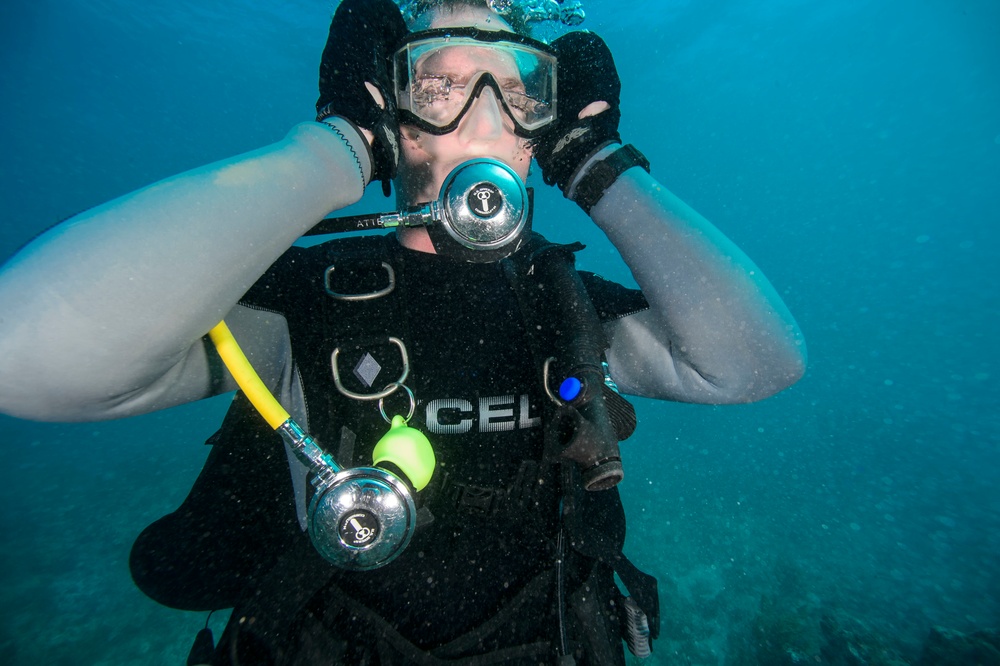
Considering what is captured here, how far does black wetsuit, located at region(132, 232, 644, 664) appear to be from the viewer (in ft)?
5.47

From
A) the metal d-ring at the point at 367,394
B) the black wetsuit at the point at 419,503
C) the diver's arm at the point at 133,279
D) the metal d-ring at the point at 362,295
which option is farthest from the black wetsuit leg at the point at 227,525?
the diver's arm at the point at 133,279

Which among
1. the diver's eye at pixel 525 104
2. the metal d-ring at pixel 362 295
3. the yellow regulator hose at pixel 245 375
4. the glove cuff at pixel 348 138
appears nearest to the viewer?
the yellow regulator hose at pixel 245 375

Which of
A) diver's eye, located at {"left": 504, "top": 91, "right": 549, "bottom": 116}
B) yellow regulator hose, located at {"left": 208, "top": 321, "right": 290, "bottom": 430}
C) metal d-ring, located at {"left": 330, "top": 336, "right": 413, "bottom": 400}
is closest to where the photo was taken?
yellow regulator hose, located at {"left": 208, "top": 321, "right": 290, "bottom": 430}

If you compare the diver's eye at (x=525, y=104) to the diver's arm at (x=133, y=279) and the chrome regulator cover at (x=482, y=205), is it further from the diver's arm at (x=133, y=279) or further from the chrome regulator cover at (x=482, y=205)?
the diver's arm at (x=133, y=279)

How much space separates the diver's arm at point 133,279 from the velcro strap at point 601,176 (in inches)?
48.0

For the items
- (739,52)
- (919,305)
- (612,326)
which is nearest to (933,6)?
(739,52)

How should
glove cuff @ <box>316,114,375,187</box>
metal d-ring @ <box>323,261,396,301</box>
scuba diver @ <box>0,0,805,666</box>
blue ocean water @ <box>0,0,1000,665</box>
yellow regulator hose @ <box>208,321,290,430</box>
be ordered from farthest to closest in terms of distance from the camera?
blue ocean water @ <box>0,0,1000,665</box> < metal d-ring @ <box>323,261,396,301</box> < glove cuff @ <box>316,114,375,187</box> < scuba diver @ <box>0,0,805,666</box> < yellow regulator hose @ <box>208,321,290,430</box>

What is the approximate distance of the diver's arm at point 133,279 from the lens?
883 mm

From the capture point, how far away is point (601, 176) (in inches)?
76.9

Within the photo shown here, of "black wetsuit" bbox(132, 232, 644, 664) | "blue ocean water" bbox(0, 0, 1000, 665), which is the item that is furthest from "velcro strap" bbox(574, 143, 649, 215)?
"blue ocean water" bbox(0, 0, 1000, 665)

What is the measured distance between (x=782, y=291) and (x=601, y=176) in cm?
8464

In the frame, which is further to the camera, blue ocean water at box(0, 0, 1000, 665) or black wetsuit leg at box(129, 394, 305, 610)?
blue ocean water at box(0, 0, 1000, 665)

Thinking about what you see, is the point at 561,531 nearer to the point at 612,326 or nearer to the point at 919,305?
the point at 612,326

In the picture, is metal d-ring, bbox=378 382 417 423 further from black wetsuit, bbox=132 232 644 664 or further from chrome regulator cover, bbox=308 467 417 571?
chrome regulator cover, bbox=308 467 417 571
